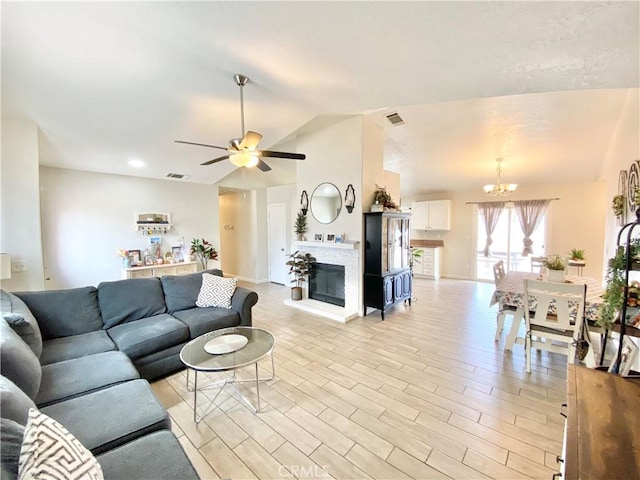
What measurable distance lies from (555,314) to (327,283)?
324cm

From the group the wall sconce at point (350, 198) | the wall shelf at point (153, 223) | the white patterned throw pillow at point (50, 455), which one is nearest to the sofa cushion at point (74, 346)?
the white patterned throw pillow at point (50, 455)

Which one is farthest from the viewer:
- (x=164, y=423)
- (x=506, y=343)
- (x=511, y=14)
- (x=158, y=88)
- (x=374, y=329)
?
(x=374, y=329)

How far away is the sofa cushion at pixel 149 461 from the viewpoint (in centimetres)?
117

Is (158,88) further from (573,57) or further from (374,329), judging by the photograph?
(374,329)

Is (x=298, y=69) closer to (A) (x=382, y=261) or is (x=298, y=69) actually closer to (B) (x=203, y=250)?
(A) (x=382, y=261)

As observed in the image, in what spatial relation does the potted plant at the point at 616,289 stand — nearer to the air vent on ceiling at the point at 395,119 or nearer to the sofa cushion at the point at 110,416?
the sofa cushion at the point at 110,416

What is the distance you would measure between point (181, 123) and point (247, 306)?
8.73ft

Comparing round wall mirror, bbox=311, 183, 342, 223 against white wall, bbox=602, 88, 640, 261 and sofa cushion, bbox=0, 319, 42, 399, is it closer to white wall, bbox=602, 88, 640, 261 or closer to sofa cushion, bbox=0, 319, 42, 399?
white wall, bbox=602, 88, 640, 261

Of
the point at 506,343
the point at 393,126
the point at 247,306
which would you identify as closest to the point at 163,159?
the point at 247,306

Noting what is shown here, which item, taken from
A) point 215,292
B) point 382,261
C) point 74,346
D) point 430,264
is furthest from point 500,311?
point 74,346

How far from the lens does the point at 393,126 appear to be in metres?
4.70

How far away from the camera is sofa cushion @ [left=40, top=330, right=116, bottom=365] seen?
2191mm

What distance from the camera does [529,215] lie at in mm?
Result: 6488

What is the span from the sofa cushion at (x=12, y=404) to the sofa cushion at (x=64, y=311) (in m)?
1.67
